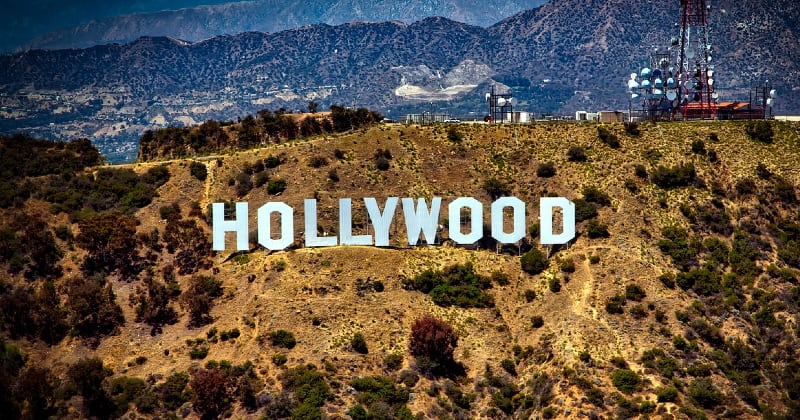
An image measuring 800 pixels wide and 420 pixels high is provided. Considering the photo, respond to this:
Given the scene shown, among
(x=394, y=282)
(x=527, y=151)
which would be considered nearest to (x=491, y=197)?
(x=527, y=151)

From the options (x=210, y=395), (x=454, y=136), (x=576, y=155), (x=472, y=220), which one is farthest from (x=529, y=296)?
(x=210, y=395)

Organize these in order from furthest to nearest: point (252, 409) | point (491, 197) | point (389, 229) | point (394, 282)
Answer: point (491, 197), point (389, 229), point (394, 282), point (252, 409)

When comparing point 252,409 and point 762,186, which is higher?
point 762,186

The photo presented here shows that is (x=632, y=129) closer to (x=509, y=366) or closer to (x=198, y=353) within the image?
(x=509, y=366)

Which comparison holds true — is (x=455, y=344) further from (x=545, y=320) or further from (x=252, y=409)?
(x=252, y=409)

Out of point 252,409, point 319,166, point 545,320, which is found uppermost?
point 319,166

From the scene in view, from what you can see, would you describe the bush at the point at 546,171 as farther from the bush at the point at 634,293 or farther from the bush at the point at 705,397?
the bush at the point at 705,397

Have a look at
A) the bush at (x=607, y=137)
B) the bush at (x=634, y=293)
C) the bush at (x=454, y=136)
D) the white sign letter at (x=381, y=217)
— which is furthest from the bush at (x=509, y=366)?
the bush at (x=607, y=137)
